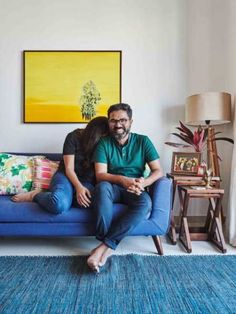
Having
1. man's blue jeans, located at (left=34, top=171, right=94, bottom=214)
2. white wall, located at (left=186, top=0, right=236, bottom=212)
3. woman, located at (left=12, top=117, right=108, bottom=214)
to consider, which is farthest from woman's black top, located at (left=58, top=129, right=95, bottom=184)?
white wall, located at (left=186, top=0, right=236, bottom=212)

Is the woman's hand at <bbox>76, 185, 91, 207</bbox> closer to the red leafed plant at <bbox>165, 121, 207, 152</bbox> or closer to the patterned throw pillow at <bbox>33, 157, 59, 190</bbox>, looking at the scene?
the patterned throw pillow at <bbox>33, 157, 59, 190</bbox>

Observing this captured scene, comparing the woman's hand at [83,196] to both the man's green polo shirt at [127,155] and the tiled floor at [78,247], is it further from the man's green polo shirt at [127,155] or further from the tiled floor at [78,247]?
the tiled floor at [78,247]

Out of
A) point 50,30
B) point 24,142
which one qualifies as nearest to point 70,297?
point 24,142

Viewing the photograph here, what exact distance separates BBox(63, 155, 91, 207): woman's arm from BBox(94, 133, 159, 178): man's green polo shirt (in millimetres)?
206

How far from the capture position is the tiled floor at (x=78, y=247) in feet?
6.29

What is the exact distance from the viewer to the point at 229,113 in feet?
7.41

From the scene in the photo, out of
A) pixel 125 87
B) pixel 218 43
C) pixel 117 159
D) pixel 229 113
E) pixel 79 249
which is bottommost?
pixel 79 249

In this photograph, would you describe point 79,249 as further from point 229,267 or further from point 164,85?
point 164,85

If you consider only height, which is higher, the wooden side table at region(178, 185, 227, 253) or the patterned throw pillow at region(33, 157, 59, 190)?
the patterned throw pillow at region(33, 157, 59, 190)

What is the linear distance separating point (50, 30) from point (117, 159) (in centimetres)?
161

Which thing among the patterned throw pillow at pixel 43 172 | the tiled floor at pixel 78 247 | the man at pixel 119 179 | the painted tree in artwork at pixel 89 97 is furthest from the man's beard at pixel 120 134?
the tiled floor at pixel 78 247

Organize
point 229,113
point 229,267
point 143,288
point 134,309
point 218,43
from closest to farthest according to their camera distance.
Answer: point 134,309 → point 143,288 → point 229,267 → point 229,113 → point 218,43

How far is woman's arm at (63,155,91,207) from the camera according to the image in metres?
1.83

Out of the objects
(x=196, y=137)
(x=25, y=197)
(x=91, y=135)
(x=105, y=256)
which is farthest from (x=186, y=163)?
(x=25, y=197)
